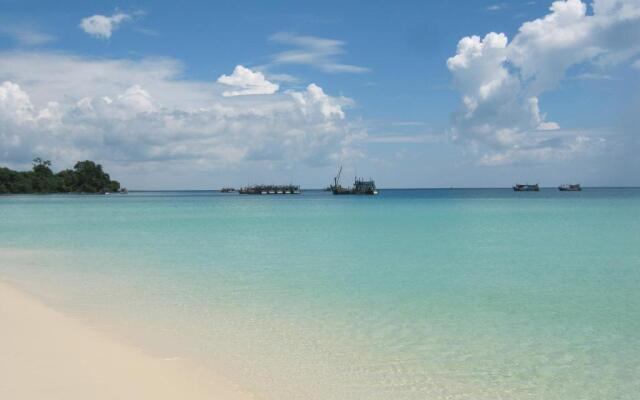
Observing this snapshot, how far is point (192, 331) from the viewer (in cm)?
1085

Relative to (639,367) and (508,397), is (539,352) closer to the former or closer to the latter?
(639,367)

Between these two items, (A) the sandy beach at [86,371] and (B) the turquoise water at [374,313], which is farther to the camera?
(B) the turquoise water at [374,313]

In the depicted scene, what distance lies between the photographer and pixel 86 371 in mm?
7758

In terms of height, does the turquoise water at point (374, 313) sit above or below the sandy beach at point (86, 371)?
below

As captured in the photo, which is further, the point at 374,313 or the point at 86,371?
the point at 374,313

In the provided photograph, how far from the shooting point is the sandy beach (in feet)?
22.8

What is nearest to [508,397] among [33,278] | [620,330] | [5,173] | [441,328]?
[441,328]

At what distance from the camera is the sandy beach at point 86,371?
696 cm

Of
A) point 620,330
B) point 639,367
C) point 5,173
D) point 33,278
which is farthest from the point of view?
point 5,173

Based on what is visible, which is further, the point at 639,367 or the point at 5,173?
the point at 5,173

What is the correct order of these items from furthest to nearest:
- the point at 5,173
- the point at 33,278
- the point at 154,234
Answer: the point at 5,173 < the point at 154,234 < the point at 33,278

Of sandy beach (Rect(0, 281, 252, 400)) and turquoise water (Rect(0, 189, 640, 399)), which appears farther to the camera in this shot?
turquoise water (Rect(0, 189, 640, 399))

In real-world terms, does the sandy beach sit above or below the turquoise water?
above

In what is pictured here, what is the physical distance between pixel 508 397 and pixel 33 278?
16134 millimetres
